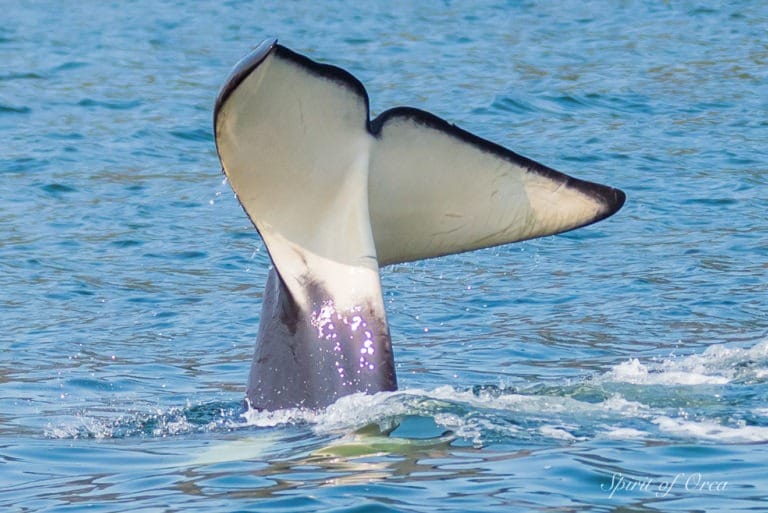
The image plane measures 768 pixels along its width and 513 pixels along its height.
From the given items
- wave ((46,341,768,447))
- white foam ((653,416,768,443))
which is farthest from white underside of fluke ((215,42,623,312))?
white foam ((653,416,768,443))

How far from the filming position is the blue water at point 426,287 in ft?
21.6

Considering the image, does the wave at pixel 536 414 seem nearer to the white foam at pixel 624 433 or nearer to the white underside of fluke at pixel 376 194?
the white foam at pixel 624 433

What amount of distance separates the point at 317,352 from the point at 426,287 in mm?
6045

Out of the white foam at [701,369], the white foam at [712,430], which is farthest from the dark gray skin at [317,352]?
the white foam at [701,369]

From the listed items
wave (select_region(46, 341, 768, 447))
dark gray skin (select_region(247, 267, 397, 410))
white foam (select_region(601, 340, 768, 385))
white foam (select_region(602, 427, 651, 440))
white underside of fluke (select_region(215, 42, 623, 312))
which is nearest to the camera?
white underside of fluke (select_region(215, 42, 623, 312))

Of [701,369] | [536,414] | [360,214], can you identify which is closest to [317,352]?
[360,214]

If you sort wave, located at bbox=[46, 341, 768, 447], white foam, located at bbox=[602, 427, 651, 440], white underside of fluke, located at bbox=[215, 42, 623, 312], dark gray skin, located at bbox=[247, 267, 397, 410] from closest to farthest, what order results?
white underside of fluke, located at bbox=[215, 42, 623, 312]
dark gray skin, located at bbox=[247, 267, 397, 410]
wave, located at bbox=[46, 341, 768, 447]
white foam, located at bbox=[602, 427, 651, 440]

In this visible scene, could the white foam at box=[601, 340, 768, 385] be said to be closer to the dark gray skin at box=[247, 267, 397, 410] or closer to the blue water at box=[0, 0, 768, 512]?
the blue water at box=[0, 0, 768, 512]

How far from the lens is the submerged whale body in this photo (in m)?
6.39

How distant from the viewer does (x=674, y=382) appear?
320 inches

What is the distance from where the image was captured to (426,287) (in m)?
12.6

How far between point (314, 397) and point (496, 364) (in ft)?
10.6

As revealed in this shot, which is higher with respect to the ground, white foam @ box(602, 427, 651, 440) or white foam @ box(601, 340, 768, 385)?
white foam @ box(602, 427, 651, 440)

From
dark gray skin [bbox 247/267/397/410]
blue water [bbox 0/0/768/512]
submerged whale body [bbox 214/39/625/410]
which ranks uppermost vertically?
submerged whale body [bbox 214/39/625/410]
